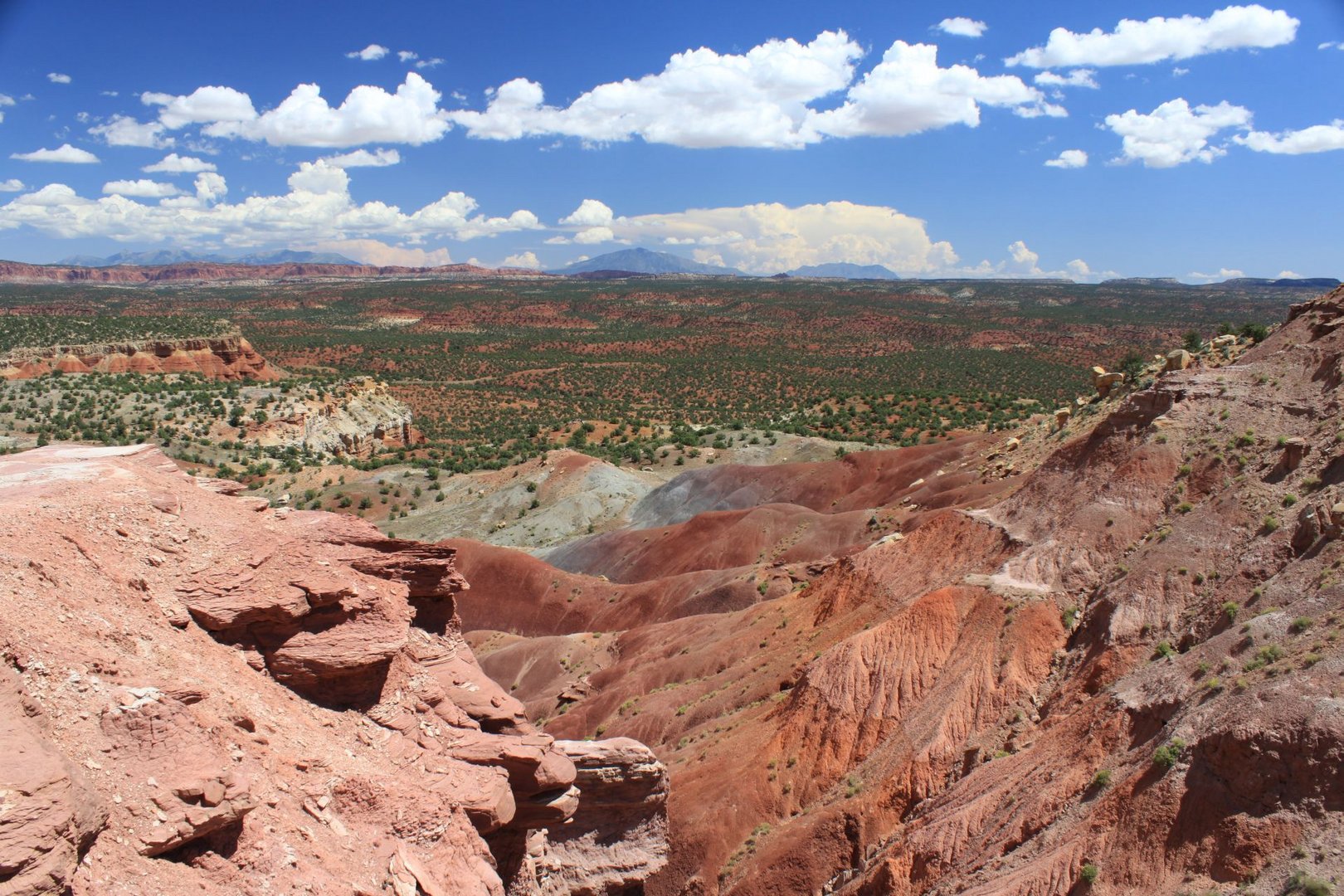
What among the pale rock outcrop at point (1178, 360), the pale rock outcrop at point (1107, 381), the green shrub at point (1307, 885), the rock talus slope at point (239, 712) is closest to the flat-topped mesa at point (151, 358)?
the rock talus slope at point (239, 712)

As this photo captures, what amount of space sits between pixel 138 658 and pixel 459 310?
18617 cm

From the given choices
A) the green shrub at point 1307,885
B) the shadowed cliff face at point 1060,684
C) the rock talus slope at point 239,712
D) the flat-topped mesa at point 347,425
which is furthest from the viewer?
the flat-topped mesa at point 347,425

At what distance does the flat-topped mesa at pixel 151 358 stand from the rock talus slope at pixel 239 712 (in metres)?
71.5

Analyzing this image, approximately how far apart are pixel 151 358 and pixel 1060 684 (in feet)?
280

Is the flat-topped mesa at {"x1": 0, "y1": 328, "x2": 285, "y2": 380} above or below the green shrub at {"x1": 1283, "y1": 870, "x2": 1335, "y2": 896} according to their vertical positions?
above

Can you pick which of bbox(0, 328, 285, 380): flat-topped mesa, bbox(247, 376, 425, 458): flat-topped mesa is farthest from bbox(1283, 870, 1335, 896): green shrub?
bbox(0, 328, 285, 380): flat-topped mesa

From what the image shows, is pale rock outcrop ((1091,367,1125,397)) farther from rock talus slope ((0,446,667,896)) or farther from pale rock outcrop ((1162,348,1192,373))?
rock talus slope ((0,446,667,896))

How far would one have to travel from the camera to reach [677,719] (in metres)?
23.9

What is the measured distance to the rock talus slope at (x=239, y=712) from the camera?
7.30m

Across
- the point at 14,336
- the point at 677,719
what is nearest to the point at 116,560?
the point at 677,719

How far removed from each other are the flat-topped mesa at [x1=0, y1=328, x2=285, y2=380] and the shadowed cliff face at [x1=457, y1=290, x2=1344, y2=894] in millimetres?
65124

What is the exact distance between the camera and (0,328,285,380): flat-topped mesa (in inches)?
2739

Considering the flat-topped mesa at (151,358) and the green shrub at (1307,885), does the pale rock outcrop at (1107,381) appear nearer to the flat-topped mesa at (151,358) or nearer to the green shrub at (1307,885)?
the green shrub at (1307,885)

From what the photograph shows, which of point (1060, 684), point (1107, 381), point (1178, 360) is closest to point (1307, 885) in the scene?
point (1060, 684)
